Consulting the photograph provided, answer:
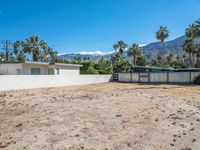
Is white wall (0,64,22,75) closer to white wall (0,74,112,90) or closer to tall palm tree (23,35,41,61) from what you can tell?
white wall (0,74,112,90)

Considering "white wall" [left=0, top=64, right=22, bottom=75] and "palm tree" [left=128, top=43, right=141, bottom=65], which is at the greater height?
"palm tree" [left=128, top=43, right=141, bottom=65]

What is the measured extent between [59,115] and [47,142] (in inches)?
110

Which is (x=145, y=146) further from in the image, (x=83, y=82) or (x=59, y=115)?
(x=83, y=82)

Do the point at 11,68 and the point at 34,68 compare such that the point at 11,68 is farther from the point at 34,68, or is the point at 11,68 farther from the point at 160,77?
the point at 160,77

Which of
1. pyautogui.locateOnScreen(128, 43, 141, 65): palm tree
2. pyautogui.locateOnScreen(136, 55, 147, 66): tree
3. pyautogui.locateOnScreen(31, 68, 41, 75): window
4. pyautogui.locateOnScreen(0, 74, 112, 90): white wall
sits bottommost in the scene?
pyautogui.locateOnScreen(0, 74, 112, 90): white wall

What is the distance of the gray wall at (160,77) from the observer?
27472 mm

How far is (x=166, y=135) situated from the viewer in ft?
19.0

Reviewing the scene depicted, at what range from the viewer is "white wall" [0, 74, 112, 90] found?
18.7m

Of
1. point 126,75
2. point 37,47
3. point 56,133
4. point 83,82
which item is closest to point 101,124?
point 56,133

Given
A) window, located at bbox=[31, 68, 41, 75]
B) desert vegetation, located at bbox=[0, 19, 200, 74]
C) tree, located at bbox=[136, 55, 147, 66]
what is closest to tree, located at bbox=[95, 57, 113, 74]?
desert vegetation, located at bbox=[0, 19, 200, 74]

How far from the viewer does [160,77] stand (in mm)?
29609

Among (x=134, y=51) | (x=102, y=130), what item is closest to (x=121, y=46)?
(x=134, y=51)

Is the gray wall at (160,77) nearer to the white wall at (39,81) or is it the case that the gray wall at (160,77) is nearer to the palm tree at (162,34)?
the white wall at (39,81)

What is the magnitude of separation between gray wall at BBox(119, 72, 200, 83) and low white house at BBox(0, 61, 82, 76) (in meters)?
7.88
